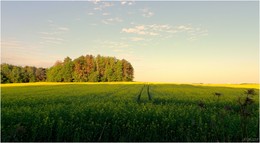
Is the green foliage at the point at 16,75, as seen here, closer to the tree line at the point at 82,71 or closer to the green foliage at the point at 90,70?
the tree line at the point at 82,71

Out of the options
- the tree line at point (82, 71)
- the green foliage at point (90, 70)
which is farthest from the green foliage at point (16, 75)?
the green foliage at point (90, 70)

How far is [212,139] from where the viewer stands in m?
9.95

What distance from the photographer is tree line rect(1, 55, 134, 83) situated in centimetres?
10719

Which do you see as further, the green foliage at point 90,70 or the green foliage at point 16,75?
the green foliage at point 90,70

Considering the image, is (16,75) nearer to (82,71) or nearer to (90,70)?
(82,71)

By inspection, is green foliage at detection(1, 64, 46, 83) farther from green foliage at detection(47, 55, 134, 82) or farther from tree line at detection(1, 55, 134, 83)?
green foliage at detection(47, 55, 134, 82)

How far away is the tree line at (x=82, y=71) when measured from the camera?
107 m

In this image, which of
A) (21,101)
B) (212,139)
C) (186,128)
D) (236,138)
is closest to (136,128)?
(186,128)

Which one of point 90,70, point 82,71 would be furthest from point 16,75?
point 90,70

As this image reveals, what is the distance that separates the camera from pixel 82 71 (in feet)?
362

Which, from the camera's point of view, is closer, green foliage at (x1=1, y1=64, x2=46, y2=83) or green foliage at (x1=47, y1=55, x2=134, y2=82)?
green foliage at (x1=1, y1=64, x2=46, y2=83)

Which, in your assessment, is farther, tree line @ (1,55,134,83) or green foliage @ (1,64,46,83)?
tree line @ (1,55,134,83)

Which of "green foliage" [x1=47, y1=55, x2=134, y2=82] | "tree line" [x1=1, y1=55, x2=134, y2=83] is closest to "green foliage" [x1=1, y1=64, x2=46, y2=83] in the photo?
"tree line" [x1=1, y1=55, x2=134, y2=83]

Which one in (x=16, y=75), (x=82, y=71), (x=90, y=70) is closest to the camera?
(x=16, y=75)
